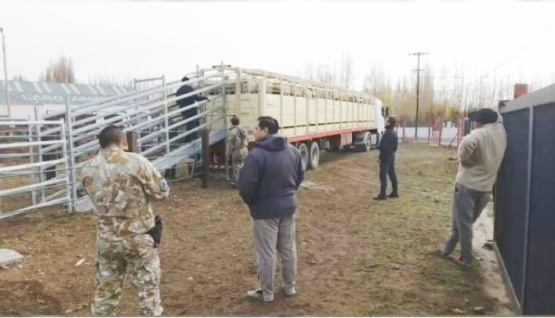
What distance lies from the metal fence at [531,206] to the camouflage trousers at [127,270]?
2616 mm

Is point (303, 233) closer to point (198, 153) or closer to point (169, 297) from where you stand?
point (169, 297)

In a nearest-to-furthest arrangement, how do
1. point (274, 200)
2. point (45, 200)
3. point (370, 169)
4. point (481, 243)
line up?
point (274, 200), point (481, 243), point (45, 200), point (370, 169)

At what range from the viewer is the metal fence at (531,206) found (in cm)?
285

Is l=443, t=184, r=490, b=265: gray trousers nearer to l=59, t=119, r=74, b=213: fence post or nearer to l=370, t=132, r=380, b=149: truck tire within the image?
l=59, t=119, r=74, b=213: fence post

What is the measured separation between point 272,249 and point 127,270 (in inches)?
50.2

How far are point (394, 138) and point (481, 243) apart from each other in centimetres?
319

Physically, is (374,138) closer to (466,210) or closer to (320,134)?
(320,134)

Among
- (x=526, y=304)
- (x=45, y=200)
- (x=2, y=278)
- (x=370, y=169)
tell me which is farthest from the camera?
(x=370, y=169)

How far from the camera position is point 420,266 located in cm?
A: 502

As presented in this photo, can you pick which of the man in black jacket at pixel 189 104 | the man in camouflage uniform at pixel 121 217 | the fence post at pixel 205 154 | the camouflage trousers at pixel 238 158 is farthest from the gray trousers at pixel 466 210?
the man in black jacket at pixel 189 104

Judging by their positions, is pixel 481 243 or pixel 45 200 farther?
pixel 45 200

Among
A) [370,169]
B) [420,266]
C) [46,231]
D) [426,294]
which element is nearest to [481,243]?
[420,266]

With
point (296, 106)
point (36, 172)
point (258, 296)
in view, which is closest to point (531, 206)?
point (258, 296)

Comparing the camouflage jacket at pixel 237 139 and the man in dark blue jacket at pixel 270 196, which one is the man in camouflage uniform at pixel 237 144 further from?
the man in dark blue jacket at pixel 270 196
